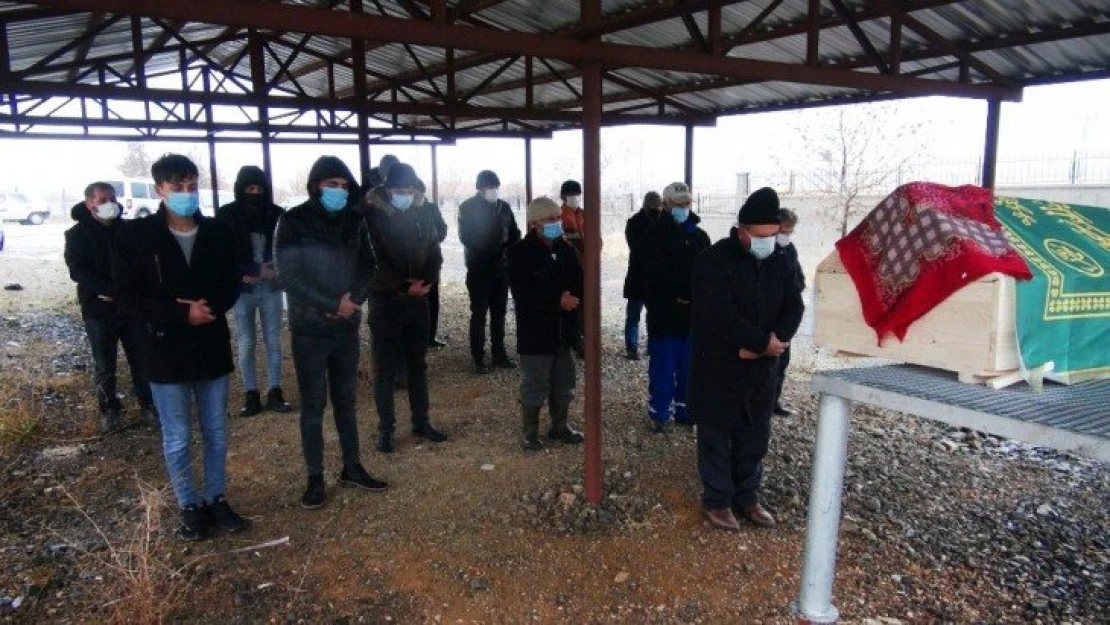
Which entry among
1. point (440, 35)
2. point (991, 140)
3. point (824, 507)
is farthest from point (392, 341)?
point (991, 140)

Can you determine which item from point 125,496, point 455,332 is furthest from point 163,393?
point 455,332

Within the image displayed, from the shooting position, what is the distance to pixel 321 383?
12.2ft

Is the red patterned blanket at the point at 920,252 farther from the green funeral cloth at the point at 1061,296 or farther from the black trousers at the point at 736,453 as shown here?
the black trousers at the point at 736,453

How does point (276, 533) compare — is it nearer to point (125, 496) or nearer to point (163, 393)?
point (163, 393)

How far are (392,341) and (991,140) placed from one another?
5495 mm

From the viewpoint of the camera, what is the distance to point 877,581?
3.18 metres

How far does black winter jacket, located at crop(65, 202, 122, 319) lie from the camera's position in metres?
4.88

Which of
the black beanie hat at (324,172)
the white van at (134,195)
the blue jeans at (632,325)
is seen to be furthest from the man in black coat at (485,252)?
the white van at (134,195)

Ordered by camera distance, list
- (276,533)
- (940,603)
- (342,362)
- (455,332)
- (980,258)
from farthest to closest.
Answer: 1. (455,332)
2. (342,362)
3. (276,533)
4. (940,603)
5. (980,258)

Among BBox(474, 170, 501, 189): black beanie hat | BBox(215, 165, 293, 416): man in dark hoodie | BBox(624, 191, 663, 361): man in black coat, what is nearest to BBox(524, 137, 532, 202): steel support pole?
BBox(474, 170, 501, 189): black beanie hat

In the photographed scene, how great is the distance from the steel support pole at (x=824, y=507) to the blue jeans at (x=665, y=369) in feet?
8.77

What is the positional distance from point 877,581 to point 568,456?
193cm

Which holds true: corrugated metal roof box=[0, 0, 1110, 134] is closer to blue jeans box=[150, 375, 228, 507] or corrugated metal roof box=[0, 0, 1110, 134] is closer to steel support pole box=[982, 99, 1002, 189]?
steel support pole box=[982, 99, 1002, 189]

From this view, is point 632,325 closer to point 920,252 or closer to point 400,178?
point 400,178
